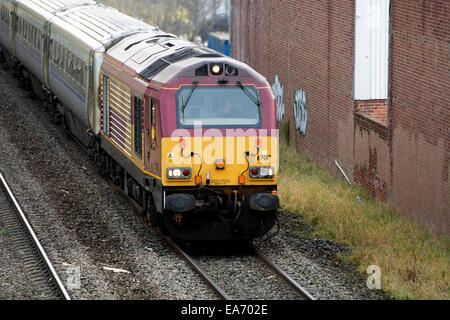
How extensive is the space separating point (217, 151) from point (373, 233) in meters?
3.14

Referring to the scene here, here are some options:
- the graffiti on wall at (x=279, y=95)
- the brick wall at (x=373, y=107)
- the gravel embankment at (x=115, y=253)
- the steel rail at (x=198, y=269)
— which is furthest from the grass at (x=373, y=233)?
the graffiti on wall at (x=279, y=95)

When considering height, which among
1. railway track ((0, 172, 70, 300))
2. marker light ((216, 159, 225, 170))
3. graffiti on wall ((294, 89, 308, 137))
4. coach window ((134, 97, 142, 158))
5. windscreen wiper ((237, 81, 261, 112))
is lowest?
railway track ((0, 172, 70, 300))

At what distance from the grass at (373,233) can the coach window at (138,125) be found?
3287 millimetres

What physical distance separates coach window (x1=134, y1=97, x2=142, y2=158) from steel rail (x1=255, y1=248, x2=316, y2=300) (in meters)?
2.54

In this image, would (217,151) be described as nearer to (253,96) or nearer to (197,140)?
(197,140)

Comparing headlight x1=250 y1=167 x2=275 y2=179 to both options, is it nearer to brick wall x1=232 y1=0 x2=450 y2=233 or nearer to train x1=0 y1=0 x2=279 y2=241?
train x1=0 y1=0 x2=279 y2=241

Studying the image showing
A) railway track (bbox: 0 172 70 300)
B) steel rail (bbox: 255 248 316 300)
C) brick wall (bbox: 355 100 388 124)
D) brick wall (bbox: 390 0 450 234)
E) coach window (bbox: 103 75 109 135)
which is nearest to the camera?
steel rail (bbox: 255 248 316 300)

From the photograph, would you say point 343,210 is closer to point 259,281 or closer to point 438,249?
point 438,249

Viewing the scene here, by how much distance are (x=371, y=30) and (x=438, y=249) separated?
627cm

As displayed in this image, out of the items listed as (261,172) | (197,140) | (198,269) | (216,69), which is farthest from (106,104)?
(198,269)

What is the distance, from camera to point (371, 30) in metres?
18.1

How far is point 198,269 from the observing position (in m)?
12.3

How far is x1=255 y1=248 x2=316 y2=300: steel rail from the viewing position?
1127 centimetres

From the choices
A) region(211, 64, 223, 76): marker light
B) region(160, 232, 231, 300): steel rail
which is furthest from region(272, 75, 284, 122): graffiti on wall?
region(211, 64, 223, 76): marker light
